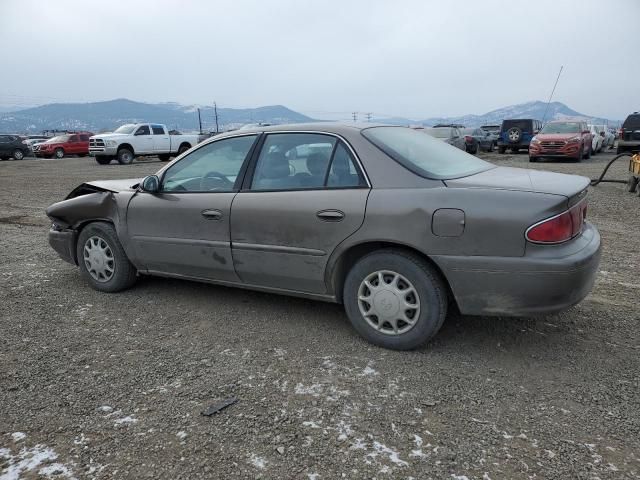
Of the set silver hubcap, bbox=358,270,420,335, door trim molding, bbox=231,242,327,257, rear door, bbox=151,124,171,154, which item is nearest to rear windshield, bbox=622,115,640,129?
rear door, bbox=151,124,171,154

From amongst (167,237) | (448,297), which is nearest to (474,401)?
(448,297)

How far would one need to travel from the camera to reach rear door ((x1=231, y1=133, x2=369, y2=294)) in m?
3.27

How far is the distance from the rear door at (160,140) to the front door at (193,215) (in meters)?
20.4

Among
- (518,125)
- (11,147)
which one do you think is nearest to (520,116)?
(518,125)

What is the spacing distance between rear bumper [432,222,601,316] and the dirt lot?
1.39 ft

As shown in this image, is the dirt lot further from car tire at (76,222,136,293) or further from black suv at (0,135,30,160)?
black suv at (0,135,30,160)

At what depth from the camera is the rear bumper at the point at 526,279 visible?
9.14 feet

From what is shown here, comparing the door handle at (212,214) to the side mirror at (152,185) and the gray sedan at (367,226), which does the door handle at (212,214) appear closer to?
the gray sedan at (367,226)

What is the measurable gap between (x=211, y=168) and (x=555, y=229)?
2573 mm

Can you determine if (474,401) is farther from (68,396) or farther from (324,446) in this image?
(68,396)

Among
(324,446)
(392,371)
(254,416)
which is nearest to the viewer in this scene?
(324,446)

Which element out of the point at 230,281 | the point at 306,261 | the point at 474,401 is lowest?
the point at 474,401

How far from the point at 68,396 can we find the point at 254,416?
1.12m

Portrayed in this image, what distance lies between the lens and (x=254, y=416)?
2.58m
